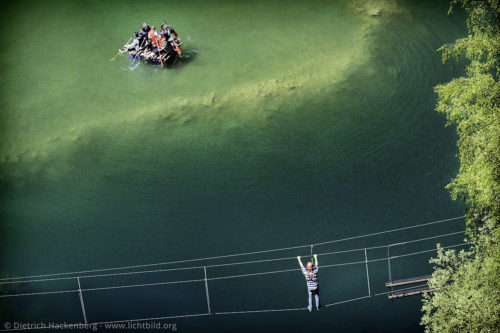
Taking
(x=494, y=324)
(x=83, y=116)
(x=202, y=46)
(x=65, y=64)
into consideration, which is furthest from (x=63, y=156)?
(x=494, y=324)

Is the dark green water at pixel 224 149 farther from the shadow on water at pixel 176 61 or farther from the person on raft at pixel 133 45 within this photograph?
the person on raft at pixel 133 45

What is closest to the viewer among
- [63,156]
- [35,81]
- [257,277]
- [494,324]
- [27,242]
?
[494,324]

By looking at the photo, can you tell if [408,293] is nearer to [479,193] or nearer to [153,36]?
[479,193]

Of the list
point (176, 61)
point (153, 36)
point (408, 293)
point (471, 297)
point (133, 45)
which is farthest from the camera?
point (176, 61)

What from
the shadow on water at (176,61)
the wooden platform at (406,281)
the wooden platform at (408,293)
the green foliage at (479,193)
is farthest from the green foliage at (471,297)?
the shadow on water at (176,61)

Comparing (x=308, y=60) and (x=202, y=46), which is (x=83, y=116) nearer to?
(x=202, y=46)

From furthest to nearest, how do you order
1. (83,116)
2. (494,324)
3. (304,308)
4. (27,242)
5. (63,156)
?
(83,116) < (63,156) < (27,242) < (304,308) < (494,324)

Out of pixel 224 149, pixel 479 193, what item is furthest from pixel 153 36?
pixel 479 193
